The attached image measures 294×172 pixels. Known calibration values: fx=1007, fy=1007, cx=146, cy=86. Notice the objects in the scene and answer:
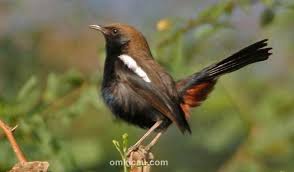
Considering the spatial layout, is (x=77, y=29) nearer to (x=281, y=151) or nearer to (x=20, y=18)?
(x=20, y=18)

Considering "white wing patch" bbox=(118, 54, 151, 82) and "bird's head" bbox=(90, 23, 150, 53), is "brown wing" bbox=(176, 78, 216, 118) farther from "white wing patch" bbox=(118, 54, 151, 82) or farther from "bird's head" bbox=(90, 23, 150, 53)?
"bird's head" bbox=(90, 23, 150, 53)

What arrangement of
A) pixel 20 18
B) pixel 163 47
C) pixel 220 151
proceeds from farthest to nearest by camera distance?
pixel 20 18
pixel 220 151
pixel 163 47

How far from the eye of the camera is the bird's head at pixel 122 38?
7445 millimetres

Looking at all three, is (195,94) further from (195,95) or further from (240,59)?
(240,59)

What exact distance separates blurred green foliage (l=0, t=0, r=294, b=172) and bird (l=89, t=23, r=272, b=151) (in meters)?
0.54

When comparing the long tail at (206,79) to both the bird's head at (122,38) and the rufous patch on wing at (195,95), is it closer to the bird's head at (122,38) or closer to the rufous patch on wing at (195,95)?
the rufous patch on wing at (195,95)

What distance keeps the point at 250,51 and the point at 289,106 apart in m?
1.82

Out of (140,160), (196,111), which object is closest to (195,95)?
(140,160)

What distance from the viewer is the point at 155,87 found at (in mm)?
6992

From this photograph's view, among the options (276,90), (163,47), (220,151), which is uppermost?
(163,47)

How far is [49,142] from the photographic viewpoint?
7.50m

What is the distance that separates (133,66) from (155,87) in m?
0.27

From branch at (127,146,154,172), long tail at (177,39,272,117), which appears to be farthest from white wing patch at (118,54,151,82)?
branch at (127,146,154,172)

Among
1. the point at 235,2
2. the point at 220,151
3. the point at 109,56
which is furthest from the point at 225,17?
the point at 220,151
